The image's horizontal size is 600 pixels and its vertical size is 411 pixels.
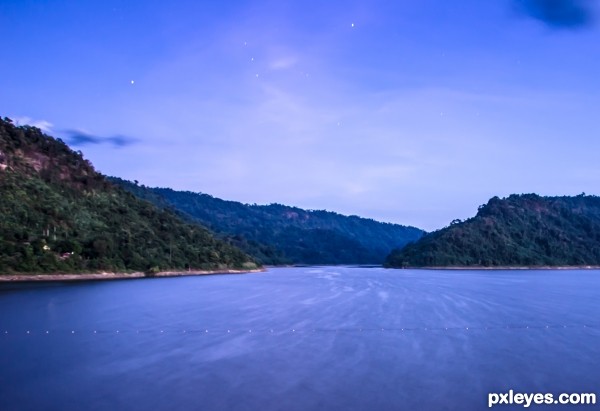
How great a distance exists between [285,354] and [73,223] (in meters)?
77.5

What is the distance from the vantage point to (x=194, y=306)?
5544cm

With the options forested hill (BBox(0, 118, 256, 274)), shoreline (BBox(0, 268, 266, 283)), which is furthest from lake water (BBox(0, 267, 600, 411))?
forested hill (BBox(0, 118, 256, 274))

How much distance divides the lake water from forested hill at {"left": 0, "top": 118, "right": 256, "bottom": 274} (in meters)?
26.8

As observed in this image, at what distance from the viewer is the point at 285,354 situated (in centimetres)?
2983

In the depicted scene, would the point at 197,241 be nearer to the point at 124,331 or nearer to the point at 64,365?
the point at 124,331

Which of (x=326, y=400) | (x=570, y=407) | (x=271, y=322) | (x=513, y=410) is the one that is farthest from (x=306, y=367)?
(x=271, y=322)

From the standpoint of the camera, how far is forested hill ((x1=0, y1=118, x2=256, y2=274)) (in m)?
82.4

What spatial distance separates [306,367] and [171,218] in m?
116

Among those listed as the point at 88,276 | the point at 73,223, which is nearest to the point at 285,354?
the point at 88,276

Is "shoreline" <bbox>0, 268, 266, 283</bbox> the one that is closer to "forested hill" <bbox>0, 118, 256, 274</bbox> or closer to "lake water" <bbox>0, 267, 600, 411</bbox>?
"forested hill" <bbox>0, 118, 256, 274</bbox>

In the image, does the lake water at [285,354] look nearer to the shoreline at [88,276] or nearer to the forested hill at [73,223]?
the shoreline at [88,276]

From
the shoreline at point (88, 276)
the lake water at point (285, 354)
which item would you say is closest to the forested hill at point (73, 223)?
the shoreline at point (88, 276)

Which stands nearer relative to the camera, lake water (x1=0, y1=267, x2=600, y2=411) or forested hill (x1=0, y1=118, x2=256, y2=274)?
lake water (x1=0, y1=267, x2=600, y2=411)

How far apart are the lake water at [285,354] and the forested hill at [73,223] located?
26752 millimetres
